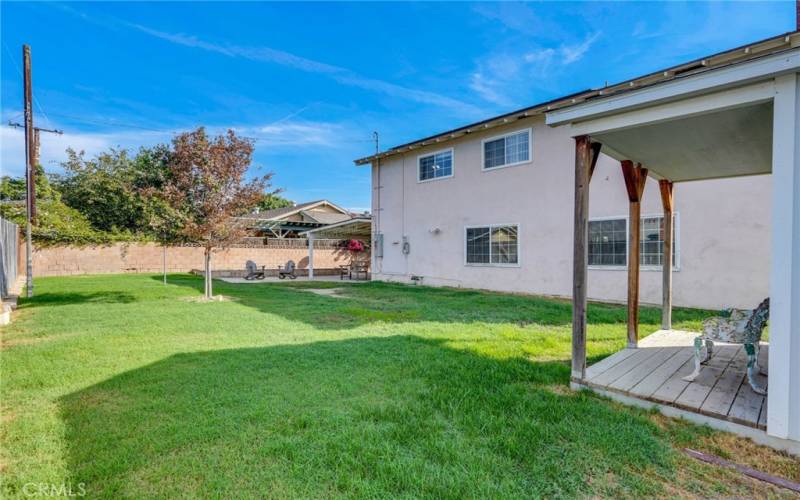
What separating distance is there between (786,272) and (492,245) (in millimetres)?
9865

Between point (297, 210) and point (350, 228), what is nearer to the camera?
point (350, 228)

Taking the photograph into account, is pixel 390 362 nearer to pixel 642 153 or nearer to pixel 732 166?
pixel 642 153

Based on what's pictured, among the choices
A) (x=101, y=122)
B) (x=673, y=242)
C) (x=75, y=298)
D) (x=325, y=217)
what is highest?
(x=101, y=122)

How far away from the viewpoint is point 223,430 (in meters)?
2.92

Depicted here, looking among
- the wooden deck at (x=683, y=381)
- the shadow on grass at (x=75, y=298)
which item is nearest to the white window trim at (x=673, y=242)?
Answer: the wooden deck at (x=683, y=381)

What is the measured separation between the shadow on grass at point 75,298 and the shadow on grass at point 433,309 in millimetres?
2818

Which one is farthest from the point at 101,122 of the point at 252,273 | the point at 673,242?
the point at 673,242

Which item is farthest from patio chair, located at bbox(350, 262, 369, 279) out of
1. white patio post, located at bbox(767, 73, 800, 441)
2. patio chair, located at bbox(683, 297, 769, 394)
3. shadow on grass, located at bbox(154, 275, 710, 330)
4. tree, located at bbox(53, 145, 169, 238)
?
white patio post, located at bbox(767, 73, 800, 441)

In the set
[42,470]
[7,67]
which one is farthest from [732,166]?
[7,67]

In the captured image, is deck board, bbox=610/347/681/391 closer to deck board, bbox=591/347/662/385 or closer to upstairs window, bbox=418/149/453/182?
deck board, bbox=591/347/662/385

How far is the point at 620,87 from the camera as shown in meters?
9.05

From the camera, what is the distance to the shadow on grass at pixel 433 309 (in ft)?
24.7

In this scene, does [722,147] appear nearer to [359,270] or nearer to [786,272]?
[786,272]

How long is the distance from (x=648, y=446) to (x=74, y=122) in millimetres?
24454
